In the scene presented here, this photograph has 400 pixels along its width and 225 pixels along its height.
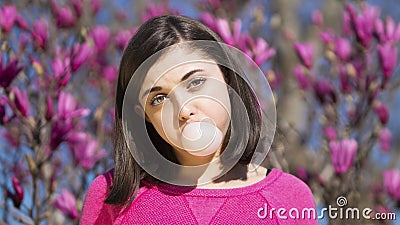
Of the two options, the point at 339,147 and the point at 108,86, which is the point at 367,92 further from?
the point at 108,86

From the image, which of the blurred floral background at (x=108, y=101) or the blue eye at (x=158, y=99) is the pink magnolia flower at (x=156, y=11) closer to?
the blurred floral background at (x=108, y=101)

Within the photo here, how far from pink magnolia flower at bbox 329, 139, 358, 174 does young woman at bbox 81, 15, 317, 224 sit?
1.18ft

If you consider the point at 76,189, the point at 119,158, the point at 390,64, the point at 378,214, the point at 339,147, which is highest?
the point at 119,158

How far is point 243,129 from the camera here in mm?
1101

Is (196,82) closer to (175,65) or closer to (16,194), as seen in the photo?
(175,65)

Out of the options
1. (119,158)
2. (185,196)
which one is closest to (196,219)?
(185,196)

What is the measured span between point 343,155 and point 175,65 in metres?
0.60

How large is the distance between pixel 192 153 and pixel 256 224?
16 centimetres

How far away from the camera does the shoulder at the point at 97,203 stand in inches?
43.7

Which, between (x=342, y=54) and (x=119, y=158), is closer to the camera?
(x=119, y=158)

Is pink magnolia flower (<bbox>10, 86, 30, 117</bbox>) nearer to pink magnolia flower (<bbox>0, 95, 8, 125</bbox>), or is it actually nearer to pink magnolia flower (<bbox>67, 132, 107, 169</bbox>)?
pink magnolia flower (<bbox>0, 95, 8, 125</bbox>)

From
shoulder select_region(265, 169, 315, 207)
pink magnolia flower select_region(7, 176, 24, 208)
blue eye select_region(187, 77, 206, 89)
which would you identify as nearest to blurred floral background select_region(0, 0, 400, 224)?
pink magnolia flower select_region(7, 176, 24, 208)

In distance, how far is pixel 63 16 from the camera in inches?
75.1

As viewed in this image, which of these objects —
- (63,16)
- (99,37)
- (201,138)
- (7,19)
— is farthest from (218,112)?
(99,37)
